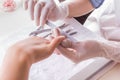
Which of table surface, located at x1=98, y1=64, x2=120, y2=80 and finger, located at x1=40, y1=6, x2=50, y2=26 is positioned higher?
finger, located at x1=40, y1=6, x2=50, y2=26

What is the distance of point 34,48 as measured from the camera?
586 mm

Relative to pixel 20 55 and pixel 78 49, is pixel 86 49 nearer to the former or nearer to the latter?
pixel 78 49

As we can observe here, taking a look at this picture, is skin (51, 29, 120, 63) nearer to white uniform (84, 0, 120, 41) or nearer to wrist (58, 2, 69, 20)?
white uniform (84, 0, 120, 41)

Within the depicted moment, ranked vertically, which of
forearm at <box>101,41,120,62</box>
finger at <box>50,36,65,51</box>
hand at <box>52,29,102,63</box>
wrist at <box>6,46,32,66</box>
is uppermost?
wrist at <box>6,46,32,66</box>

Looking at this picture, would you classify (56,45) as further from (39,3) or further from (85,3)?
(85,3)

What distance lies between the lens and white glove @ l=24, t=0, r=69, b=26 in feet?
2.50

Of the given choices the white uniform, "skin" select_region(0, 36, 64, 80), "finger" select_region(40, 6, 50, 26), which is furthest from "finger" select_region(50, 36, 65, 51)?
the white uniform

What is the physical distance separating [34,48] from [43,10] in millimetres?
214

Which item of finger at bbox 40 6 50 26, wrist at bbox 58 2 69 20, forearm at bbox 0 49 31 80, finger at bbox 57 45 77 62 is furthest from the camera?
wrist at bbox 58 2 69 20

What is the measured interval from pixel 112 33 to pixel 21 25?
39cm

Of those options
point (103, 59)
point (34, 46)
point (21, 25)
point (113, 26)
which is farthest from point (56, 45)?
point (21, 25)

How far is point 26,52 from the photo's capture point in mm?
571

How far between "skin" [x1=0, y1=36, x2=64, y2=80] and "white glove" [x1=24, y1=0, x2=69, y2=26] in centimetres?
14

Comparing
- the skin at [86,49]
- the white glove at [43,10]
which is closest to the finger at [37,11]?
the white glove at [43,10]
